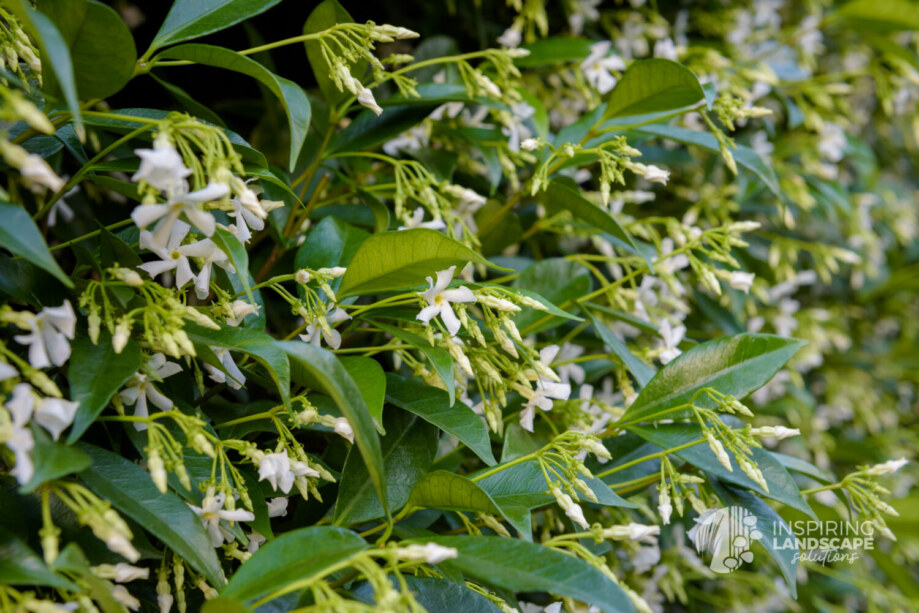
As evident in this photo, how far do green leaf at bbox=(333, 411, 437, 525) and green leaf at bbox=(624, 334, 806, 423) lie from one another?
0.83 feet

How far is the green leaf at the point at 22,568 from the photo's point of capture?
1.54 ft

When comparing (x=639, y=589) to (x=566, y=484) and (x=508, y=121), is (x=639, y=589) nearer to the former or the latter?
(x=566, y=484)

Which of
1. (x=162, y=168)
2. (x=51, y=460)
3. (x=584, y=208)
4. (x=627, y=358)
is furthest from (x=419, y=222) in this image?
(x=51, y=460)

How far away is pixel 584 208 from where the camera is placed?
902 millimetres

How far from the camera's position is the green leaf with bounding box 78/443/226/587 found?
0.53 meters

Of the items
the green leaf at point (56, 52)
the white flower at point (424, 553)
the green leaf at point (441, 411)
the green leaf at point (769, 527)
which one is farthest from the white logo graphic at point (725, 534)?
the green leaf at point (56, 52)

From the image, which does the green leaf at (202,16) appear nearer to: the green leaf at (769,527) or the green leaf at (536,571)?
the green leaf at (536,571)

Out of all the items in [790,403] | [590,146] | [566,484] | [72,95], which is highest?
[72,95]

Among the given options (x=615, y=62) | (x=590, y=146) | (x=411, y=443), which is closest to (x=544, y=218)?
(x=590, y=146)

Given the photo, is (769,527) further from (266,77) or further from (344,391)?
(266,77)

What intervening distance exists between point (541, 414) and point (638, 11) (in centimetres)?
102

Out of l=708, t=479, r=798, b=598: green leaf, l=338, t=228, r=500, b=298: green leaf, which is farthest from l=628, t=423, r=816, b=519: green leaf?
l=338, t=228, r=500, b=298: green leaf

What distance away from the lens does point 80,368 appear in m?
0.54

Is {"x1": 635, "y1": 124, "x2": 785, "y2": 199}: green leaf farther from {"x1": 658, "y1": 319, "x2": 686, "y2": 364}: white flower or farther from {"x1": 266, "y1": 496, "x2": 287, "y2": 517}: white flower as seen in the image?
{"x1": 266, "y1": 496, "x2": 287, "y2": 517}: white flower
